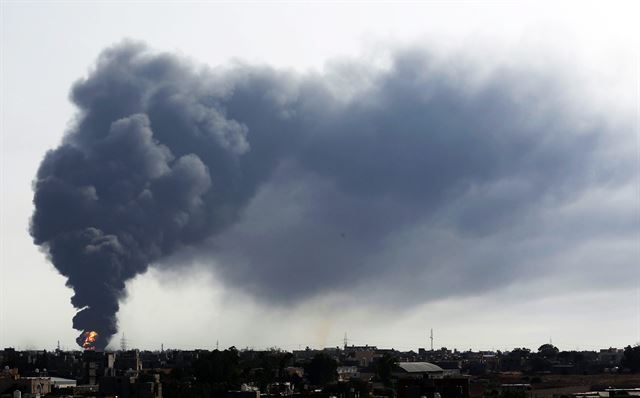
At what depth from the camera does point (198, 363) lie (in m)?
186

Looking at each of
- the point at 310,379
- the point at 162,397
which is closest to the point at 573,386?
the point at 310,379

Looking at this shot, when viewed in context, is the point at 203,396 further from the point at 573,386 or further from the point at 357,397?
the point at 573,386

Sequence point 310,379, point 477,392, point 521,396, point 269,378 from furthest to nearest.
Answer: point 310,379
point 269,378
point 477,392
point 521,396

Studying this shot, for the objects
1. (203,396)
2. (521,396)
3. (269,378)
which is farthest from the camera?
(269,378)

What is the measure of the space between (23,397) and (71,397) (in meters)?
13.2

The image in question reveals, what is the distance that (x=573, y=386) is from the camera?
591 ft

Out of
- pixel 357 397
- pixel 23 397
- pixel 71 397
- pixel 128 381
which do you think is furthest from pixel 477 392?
pixel 23 397

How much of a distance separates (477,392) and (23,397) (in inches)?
3090

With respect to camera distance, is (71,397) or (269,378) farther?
(269,378)

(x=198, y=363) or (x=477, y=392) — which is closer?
(x=477, y=392)

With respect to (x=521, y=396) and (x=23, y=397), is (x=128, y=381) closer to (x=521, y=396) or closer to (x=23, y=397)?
(x=23, y=397)

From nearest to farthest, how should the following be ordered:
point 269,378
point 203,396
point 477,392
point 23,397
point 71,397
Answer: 1. point 23,397
2. point 71,397
3. point 203,396
4. point 477,392
5. point 269,378

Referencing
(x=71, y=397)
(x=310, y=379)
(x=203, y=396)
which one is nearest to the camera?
(x=71, y=397)

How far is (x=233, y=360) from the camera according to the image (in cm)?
18612
